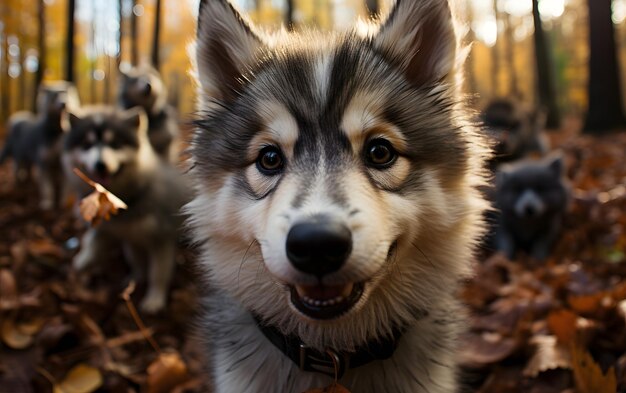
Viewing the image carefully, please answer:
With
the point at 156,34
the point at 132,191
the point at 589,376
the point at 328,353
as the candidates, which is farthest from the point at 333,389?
the point at 156,34

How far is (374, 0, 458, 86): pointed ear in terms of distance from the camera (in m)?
2.50

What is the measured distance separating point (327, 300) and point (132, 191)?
3.91 m

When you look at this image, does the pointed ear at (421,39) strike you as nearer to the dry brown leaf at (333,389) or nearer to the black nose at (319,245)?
the black nose at (319,245)

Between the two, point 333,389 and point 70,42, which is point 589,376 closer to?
point 333,389

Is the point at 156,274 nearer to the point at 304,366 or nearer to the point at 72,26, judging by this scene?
the point at 304,366

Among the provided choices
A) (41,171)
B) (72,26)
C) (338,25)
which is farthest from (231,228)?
(72,26)

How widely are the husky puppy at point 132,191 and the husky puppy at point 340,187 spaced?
267 centimetres

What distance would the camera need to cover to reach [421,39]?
258cm

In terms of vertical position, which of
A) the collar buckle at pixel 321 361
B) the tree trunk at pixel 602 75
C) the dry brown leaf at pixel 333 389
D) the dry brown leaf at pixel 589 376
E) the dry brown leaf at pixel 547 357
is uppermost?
the tree trunk at pixel 602 75

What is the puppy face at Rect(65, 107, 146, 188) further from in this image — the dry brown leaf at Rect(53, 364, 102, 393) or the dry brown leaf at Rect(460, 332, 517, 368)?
the dry brown leaf at Rect(460, 332, 517, 368)

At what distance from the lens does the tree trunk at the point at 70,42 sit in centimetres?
1410

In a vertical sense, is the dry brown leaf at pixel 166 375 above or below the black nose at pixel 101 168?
below

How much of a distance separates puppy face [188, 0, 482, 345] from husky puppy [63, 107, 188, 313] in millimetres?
2749

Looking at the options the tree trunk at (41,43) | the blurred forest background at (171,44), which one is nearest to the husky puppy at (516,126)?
the blurred forest background at (171,44)
